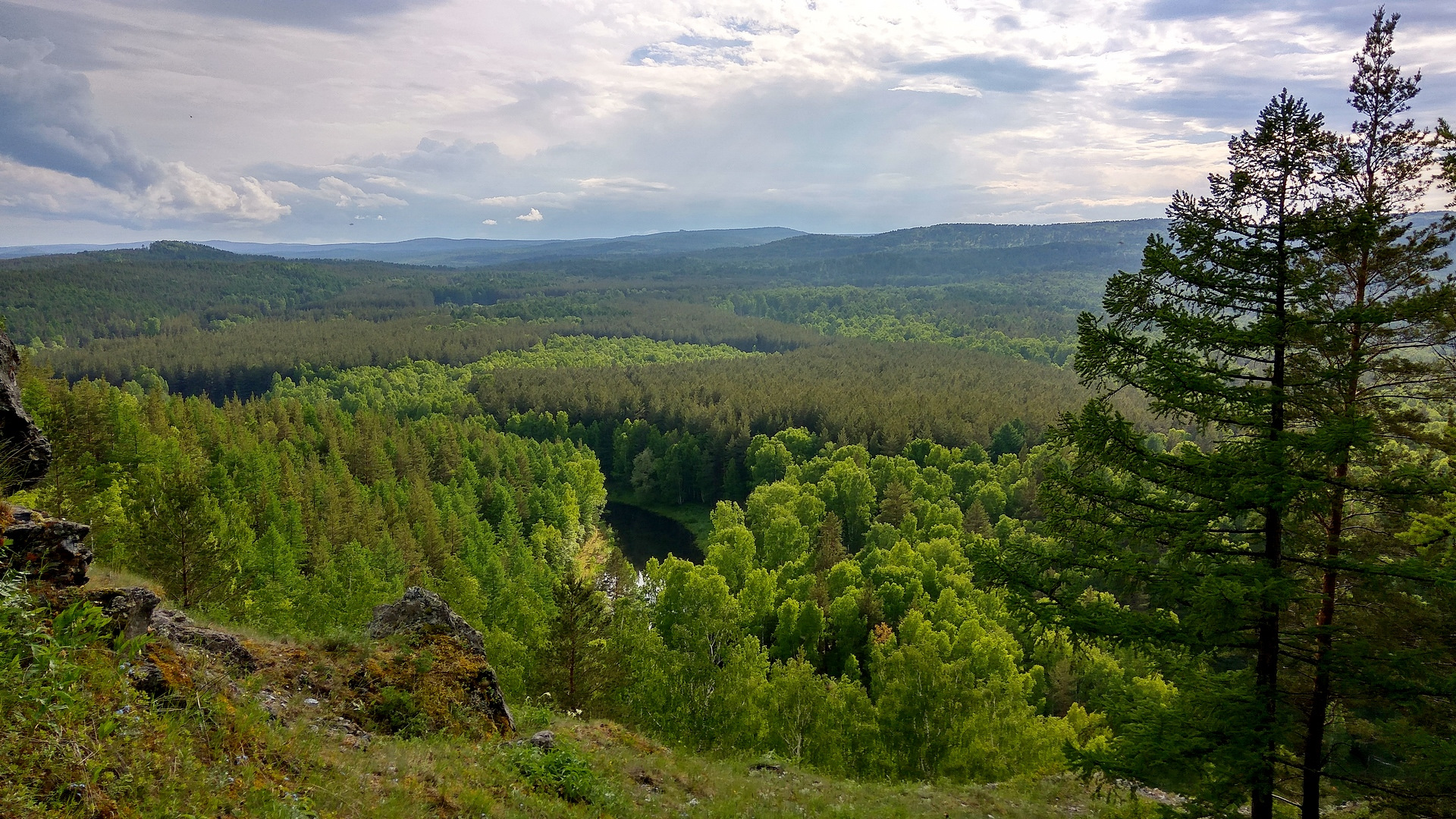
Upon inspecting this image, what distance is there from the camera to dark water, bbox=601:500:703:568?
80062 mm

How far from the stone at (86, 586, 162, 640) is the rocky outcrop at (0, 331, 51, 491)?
292 centimetres

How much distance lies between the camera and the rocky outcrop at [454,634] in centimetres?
1447

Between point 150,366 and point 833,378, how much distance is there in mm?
150956

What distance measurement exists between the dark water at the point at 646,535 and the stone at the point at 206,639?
61.7m

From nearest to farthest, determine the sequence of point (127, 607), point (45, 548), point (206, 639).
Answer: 1. point (45, 548)
2. point (127, 607)
3. point (206, 639)

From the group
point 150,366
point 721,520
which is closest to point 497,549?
point 721,520

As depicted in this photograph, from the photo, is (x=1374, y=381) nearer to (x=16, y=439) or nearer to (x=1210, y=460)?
(x=1210, y=460)

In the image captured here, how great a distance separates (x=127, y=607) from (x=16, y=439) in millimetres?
4250

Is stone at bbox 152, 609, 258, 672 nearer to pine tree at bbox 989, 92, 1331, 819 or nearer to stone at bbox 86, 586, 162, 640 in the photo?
stone at bbox 86, 586, 162, 640

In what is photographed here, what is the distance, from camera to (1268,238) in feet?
35.1

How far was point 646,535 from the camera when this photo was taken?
289 feet

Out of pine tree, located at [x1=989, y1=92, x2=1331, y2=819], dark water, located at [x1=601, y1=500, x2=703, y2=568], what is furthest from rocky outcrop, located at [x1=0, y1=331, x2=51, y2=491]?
dark water, located at [x1=601, y1=500, x2=703, y2=568]

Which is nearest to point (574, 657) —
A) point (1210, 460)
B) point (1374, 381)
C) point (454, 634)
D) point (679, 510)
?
point (454, 634)

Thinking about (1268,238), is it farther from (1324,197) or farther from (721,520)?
(721,520)
